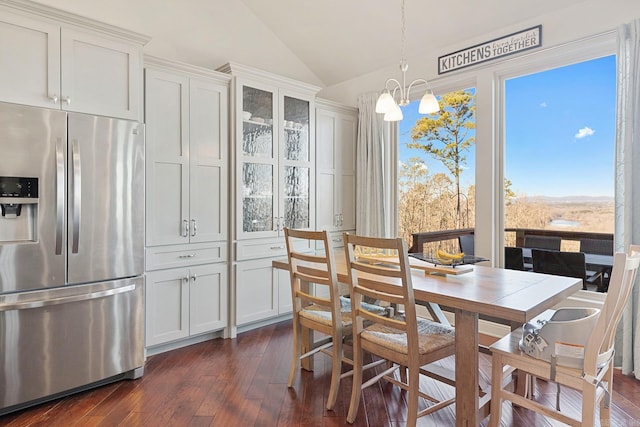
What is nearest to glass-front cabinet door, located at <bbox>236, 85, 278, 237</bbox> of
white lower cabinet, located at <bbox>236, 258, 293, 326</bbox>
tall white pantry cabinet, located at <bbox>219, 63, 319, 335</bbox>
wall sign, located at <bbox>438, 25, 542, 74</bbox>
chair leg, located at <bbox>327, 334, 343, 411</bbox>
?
Result: tall white pantry cabinet, located at <bbox>219, 63, 319, 335</bbox>

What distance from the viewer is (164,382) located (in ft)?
8.44

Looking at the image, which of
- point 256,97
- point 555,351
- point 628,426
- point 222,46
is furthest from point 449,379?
point 222,46

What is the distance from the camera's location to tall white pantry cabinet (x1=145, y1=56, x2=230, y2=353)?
2.97 meters

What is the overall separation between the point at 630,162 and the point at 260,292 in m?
3.08

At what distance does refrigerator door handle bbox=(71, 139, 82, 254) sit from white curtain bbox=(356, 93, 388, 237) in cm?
283

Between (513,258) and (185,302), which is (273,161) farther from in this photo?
(513,258)

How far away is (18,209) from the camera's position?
2.16 metres

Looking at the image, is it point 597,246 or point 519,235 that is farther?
point 519,235

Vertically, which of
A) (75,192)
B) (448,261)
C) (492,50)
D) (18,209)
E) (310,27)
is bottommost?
(448,261)

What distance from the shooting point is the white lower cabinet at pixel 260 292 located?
3465 millimetres

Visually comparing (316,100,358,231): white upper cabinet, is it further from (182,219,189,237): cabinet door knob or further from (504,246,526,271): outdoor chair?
(504,246,526,271): outdoor chair

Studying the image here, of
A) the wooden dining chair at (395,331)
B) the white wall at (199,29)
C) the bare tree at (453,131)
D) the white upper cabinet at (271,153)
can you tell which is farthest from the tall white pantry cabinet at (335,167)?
the wooden dining chair at (395,331)

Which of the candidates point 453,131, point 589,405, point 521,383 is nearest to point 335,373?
point 521,383

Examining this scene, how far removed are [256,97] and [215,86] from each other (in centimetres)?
40
